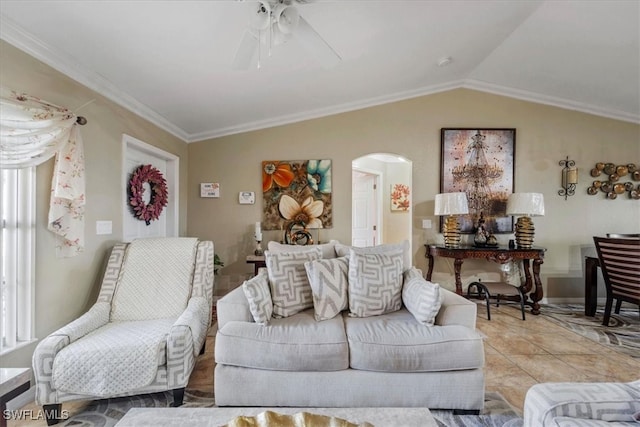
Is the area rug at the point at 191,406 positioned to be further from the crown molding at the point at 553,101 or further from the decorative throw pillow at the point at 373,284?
the crown molding at the point at 553,101

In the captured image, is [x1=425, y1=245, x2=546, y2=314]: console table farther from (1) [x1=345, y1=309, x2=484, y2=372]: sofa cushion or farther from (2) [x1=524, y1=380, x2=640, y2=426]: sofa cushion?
(2) [x1=524, y1=380, x2=640, y2=426]: sofa cushion

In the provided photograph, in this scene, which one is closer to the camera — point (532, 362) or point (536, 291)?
point (532, 362)

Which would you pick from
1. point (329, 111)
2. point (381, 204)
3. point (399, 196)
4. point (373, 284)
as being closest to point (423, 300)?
point (373, 284)

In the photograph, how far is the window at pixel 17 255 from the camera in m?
1.82

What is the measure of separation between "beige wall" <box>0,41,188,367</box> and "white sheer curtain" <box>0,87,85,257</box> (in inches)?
3.3

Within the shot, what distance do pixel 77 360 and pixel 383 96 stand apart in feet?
13.2

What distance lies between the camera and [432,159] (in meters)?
4.12

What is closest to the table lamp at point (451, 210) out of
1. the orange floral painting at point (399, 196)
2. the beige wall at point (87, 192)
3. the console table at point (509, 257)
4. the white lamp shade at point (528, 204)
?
the console table at point (509, 257)

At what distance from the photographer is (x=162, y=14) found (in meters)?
1.85

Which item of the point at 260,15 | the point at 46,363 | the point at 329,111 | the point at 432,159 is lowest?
the point at 46,363

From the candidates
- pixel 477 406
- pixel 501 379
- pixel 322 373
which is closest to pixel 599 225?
pixel 501 379

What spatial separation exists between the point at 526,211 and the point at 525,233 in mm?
271

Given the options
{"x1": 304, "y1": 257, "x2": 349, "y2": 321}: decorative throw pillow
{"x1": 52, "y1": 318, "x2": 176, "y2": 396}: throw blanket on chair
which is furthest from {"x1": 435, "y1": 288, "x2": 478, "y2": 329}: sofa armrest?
{"x1": 52, "y1": 318, "x2": 176, "y2": 396}: throw blanket on chair

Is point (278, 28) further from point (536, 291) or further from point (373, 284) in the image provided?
point (536, 291)
